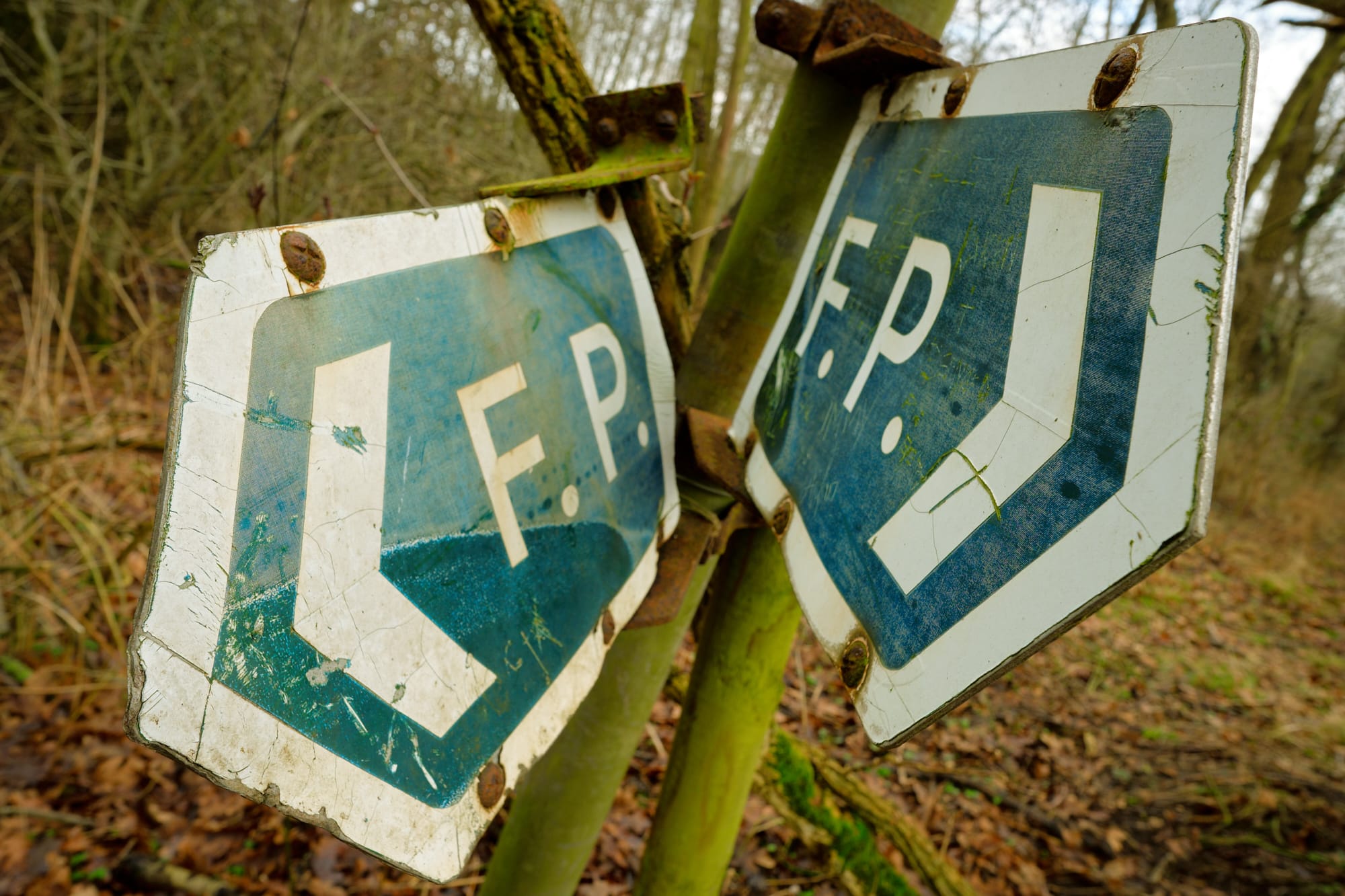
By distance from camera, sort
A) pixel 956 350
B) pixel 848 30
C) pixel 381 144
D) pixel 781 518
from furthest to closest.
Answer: pixel 381 144 → pixel 848 30 → pixel 781 518 → pixel 956 350

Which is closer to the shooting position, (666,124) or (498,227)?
(498,227)

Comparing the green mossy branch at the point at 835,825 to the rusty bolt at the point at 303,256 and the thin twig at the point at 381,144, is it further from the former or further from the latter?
the rusty bolt at the point at 303,256

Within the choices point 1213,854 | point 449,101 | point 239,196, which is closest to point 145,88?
point 239,196

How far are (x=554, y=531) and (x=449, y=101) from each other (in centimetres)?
640

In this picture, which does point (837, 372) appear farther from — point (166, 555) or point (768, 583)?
point (166, 555)

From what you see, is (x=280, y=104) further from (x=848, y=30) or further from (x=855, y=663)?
(x=855, y=663)

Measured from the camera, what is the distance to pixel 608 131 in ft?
3.55

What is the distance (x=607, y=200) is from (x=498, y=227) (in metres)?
0.27

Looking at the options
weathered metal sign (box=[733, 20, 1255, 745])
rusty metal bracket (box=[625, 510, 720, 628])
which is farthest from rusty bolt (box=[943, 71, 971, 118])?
rusty metal bracket (box=[625, 510, 720, 628])

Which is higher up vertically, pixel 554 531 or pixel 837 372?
pixel 837 372

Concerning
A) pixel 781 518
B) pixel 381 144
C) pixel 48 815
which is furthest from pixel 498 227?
pixel 48 815

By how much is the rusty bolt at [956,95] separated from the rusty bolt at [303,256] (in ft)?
2.26

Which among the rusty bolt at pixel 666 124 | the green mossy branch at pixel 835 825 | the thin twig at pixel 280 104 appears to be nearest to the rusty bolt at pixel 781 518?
the rusty bolt at pixel 666 124

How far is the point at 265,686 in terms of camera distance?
538 mm
